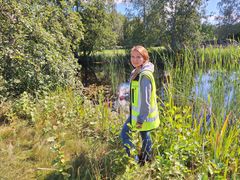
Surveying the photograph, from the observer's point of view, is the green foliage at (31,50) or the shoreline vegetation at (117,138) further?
the green foliage at (31,50)

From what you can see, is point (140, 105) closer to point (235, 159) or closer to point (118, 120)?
point (235, 159)

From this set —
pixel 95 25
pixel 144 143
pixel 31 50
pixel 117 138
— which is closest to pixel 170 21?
pixel 95 25

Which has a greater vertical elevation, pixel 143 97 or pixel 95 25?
pixel 95 25

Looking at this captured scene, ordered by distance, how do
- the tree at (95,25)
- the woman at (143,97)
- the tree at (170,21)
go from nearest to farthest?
1. the woman at (143,97)
2. the tree at (95,25)
3. the tree at (170,21)

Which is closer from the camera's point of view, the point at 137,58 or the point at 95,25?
the point at 137,58

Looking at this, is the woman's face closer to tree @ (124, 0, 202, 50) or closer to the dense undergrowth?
the dense undergrowth

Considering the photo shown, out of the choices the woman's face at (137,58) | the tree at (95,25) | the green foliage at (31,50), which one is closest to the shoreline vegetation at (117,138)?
the green foliage at (31,50)

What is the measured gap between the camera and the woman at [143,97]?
2.12 meters

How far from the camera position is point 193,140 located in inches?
94.3

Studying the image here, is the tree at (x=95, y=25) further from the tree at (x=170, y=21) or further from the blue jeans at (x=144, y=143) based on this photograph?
the blue jeans at (x=144, y=143)

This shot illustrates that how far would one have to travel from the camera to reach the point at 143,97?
6.98 feet

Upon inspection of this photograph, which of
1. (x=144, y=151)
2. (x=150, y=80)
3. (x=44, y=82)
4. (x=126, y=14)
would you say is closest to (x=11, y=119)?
(x=44, y=82)

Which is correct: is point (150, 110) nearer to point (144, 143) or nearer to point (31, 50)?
point (144, 143)

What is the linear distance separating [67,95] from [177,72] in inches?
88.9
